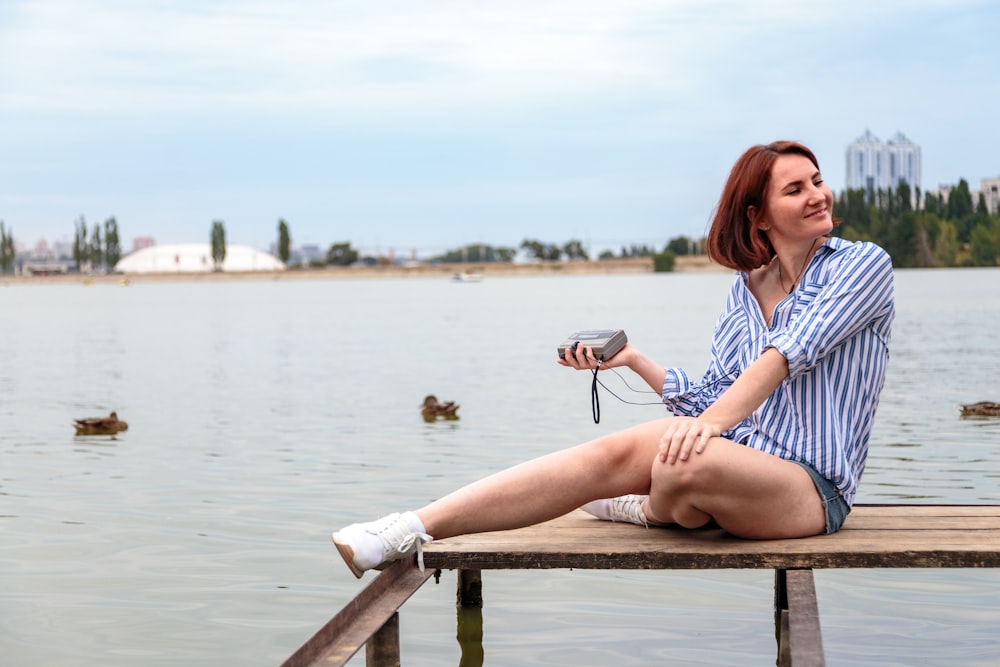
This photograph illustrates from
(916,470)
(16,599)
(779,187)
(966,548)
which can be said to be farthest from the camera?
(916,470)

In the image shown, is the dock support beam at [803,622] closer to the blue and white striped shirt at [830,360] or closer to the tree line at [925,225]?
the blue and white striped shirt at [830,360]

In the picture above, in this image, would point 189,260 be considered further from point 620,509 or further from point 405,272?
point 620,509

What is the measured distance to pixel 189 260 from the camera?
17875 centimetres

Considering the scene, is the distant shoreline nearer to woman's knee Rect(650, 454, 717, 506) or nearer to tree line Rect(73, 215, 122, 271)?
tree line Rect(73, 215, 122, 271)

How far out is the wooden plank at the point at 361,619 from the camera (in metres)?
3.36

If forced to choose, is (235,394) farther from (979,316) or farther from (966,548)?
(979,316)

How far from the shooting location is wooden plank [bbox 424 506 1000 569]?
3740 mm

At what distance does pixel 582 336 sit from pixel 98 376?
1757 centimetres

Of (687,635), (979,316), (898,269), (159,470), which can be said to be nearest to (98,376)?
(159,470)

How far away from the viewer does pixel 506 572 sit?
6.45m

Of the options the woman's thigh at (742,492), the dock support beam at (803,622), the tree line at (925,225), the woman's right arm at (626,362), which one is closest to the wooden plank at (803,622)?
the dock support beam at (803,622)

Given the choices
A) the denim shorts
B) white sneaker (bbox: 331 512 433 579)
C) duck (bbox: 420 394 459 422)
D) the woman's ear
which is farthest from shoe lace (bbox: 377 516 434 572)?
duck (bbox: 420 394 459 422)

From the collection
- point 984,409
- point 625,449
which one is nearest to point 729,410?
point 625,449

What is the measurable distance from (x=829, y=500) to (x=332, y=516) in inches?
176
